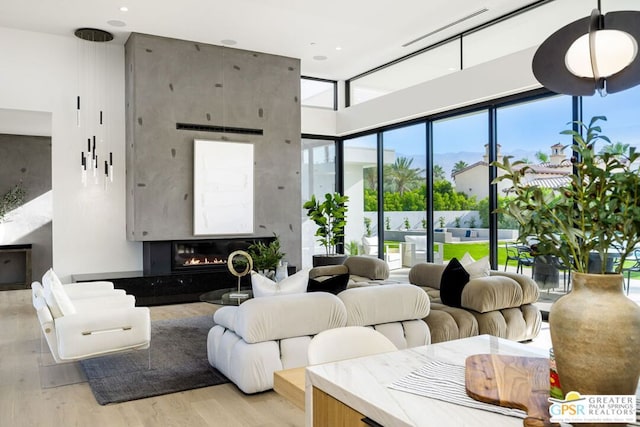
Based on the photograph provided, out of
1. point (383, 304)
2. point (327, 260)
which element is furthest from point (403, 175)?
point (383, 304)

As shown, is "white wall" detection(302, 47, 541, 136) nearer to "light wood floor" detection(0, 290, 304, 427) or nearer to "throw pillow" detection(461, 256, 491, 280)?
"throw pillow" detection(461, 256, 491, 280)

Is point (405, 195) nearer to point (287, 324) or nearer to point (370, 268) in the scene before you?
point (370, 268)

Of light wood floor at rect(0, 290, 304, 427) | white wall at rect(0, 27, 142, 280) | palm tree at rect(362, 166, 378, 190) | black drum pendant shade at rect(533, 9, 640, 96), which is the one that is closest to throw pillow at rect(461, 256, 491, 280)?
light wood floor at rect(0, 290, 304, 427)

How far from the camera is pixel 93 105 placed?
7359 mm

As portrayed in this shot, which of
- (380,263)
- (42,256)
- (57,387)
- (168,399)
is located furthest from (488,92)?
Result: (42,256)

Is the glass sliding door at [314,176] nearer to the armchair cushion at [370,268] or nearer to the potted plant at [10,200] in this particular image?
the armchair cushion at [370,268]

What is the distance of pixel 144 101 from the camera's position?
7121 mm

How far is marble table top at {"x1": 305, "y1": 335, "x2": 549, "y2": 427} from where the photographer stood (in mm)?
1197

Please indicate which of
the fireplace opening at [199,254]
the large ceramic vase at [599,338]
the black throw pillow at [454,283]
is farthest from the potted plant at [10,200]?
the large ceramic vase at [599,338]

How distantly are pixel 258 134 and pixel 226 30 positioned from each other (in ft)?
5.35

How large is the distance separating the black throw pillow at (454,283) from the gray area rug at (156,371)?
2116 mm

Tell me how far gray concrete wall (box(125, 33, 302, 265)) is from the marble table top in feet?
19.8

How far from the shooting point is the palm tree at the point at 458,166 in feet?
24.1

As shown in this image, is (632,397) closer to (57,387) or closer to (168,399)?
(168,399)
